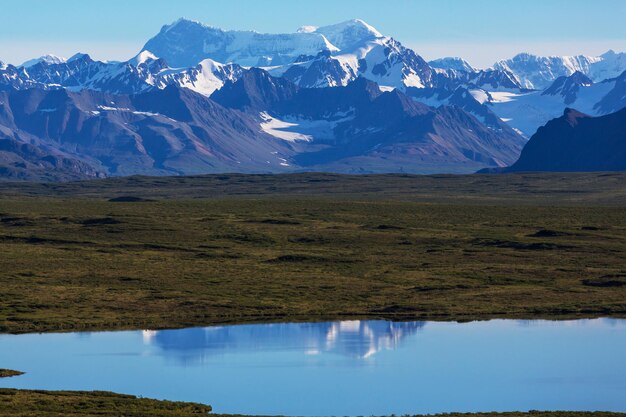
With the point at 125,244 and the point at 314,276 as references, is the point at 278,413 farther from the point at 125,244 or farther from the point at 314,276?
the point at 125,244

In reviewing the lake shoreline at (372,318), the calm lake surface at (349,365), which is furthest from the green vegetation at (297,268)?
the calm lake surface at (349,365)

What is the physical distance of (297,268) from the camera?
445ft

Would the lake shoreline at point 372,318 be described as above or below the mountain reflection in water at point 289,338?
above

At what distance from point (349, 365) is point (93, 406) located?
880 inches

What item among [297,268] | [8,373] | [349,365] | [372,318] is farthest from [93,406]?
[297,268]

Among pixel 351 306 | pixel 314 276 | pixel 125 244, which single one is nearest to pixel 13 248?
pixel 125 244

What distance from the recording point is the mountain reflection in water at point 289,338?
298ft

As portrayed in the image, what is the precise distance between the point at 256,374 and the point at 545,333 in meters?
25.8

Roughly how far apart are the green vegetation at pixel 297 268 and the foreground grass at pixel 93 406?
2827 cm

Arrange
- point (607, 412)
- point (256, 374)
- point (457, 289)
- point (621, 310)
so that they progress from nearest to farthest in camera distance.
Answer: point (607, 412) < point (256, 374) < point (621, 310) < point (457, 289)

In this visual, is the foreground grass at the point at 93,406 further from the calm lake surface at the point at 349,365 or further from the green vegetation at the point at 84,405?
the calm lake surface at the point at 349,365

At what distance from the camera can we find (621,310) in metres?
109

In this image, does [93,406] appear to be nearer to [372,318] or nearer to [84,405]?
[84,405]

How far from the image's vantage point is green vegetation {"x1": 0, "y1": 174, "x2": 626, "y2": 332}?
108 metres
